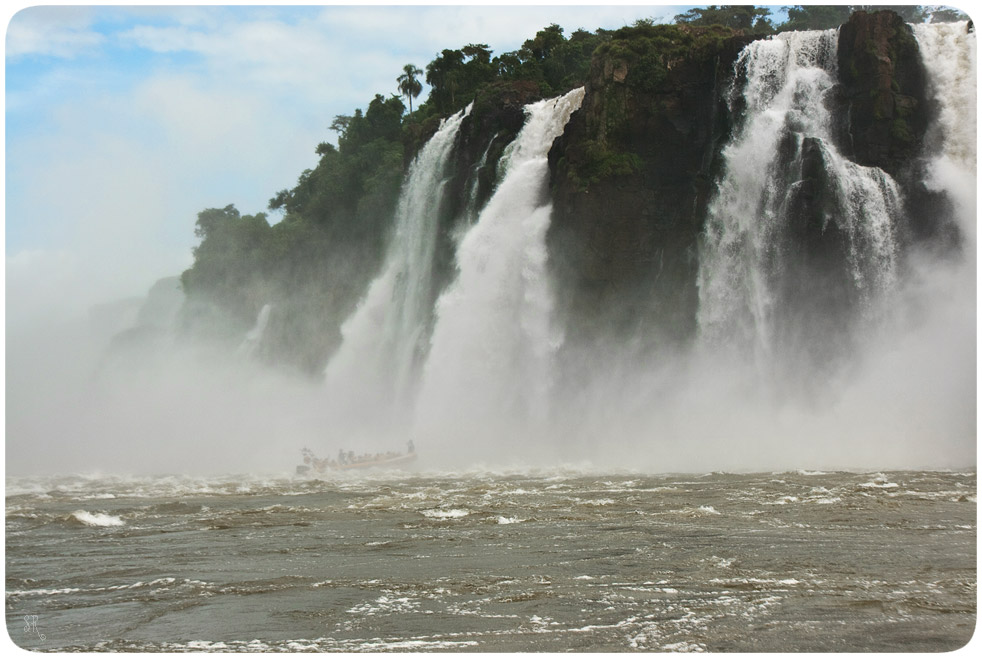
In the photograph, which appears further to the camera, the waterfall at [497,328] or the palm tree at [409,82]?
the palm tree at [409,82]

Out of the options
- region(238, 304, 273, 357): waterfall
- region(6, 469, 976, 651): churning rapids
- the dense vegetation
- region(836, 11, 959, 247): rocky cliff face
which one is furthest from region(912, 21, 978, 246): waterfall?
region(238, 304, 273, 357): waterfall

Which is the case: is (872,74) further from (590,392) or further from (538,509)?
(538,509)

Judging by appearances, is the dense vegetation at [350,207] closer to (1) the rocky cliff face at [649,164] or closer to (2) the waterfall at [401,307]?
(2) the waterfall at [401,307]

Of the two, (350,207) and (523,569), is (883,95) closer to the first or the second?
(523,569)
